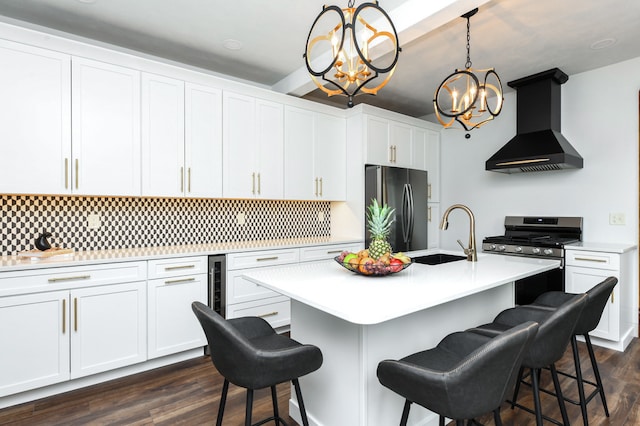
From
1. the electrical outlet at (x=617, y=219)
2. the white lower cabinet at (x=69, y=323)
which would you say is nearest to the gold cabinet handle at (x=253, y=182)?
the white lower cabinet at (x=69, y=323)

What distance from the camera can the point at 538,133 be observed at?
384 centimetres

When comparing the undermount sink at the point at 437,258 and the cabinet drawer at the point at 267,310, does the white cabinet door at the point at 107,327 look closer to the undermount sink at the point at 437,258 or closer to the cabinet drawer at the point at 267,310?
the cabinet drawer at the point at 267,310

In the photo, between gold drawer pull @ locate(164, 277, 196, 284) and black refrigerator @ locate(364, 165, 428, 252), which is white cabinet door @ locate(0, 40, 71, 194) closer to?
gold drawer pull @ locate(164, 277, 196, 284)

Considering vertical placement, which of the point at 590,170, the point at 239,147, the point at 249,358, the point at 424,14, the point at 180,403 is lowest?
the point at 180,403

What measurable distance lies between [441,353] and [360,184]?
9.01 feet

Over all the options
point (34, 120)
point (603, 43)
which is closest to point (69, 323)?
point (34, 120)

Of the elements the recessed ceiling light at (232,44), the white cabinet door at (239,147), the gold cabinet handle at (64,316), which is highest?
the recessed ceiling light at (232,44)

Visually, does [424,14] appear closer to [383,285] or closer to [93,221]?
[383,285]

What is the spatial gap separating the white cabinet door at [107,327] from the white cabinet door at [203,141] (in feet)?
3.30

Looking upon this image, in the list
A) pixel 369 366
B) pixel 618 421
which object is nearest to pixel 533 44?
pixel 618 421

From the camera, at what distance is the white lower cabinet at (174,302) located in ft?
9.00

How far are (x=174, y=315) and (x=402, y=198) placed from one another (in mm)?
2797

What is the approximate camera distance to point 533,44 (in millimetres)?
3119

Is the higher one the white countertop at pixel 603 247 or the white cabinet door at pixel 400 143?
the white cabinet door at pixel 400 143
